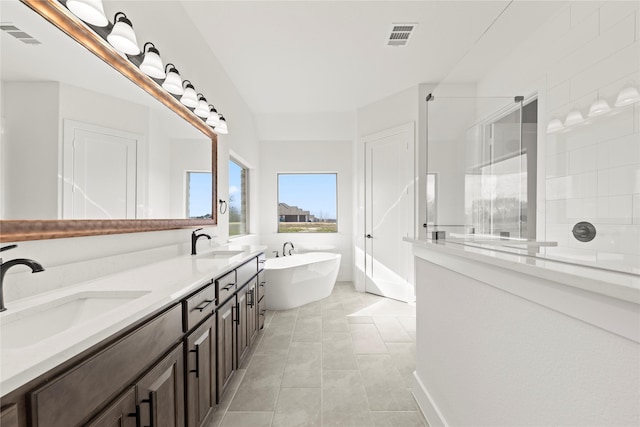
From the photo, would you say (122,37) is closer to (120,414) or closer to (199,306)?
(199,306)

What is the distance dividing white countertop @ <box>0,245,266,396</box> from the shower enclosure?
132 centimetres

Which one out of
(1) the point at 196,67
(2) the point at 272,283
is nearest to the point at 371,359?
(2) the point at 272,283

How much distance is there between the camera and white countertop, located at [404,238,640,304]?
54 centimetres

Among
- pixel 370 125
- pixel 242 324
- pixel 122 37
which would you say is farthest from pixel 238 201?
pixel 122 37

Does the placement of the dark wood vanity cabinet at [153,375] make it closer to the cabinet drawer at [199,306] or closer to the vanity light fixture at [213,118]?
the cabinet drawer at [199,306]

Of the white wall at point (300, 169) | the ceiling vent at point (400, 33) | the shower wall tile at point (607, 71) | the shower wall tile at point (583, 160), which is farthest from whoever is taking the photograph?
the white wall at point (300, 169)

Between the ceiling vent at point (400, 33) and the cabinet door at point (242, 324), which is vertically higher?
the ceiling vent at point (400, 33)

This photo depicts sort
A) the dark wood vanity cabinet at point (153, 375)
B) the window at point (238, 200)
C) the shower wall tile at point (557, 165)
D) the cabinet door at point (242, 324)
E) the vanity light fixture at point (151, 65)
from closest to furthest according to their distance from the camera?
the dark wood vanity cabinet at point (153, 375) < the shower wall tile at point (557, 165) < the vanity light fixture at point (151, 65) < the cabinet door at point (242, 324) < the window at point (238, 200)

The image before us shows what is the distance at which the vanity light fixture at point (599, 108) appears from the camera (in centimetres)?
81

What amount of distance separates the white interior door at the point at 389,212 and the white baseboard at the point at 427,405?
2.07 metres

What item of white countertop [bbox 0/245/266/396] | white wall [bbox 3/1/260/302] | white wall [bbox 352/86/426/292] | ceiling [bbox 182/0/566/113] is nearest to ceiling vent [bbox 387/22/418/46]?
ceiling [bbox 182/0/566/113]

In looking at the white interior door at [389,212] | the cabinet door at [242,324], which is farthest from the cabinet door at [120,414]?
the white interior door at [389,212]

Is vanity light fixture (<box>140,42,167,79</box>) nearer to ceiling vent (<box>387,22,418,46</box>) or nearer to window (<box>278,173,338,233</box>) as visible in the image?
ceiling vent (<box>387,22,418,46</box>)

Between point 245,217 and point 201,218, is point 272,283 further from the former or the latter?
point 245,217
